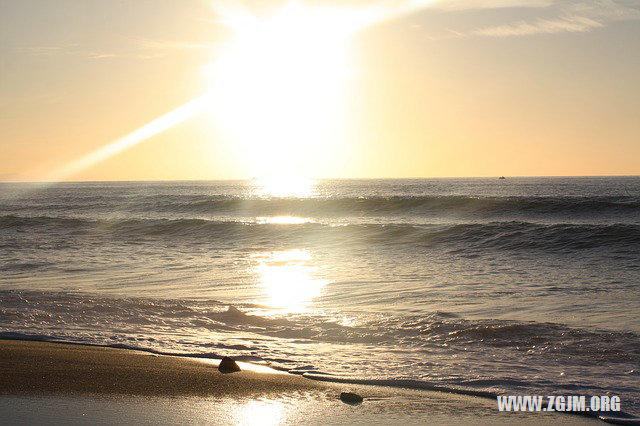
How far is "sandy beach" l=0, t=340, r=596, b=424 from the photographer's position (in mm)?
5457

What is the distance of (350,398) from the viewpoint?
5.97 m

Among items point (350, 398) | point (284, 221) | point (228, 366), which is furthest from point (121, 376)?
point (284, 221)

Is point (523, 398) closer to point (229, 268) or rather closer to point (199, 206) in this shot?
point (229, 268)

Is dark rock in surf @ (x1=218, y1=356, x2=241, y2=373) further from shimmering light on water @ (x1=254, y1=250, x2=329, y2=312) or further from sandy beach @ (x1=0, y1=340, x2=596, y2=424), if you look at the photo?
shimmering light on water @ (x1=254, y1=250, x2=329, y2=312)

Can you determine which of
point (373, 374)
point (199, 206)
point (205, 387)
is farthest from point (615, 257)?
point (199, 206)

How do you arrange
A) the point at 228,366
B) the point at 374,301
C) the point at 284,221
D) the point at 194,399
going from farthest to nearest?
the point at 284,221 → the point at 374,301 → the point at 228,366 → the point at 194,399

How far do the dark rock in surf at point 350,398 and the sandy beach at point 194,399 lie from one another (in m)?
0.08

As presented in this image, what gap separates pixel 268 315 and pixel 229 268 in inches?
256

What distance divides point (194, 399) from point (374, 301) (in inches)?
221

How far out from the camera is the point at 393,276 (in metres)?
14.4

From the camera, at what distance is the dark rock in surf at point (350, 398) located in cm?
595

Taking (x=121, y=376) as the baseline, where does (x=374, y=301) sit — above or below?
above

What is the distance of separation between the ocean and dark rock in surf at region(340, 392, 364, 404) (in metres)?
0.68

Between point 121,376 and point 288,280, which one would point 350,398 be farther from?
point 288,280
